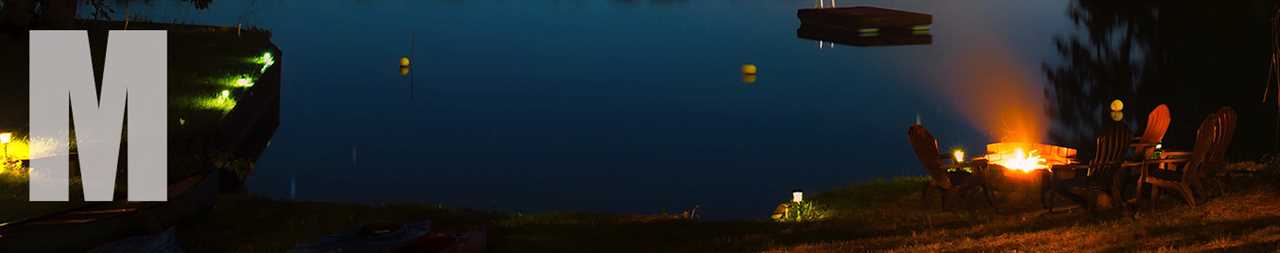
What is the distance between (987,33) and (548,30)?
634 inches

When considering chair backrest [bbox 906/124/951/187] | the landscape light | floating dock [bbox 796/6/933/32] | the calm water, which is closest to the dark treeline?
the calm water

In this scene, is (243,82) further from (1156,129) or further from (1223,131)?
(1223,131)

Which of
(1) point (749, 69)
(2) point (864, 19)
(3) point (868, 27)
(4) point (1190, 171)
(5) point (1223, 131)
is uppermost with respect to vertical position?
(2) point (864, 19)

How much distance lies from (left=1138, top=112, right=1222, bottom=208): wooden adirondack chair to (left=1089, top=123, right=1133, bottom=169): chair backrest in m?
0.25

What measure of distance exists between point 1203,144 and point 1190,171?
0.28 meters

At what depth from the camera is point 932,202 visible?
1400 cm

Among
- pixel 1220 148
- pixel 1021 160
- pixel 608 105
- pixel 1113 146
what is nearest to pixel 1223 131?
pixel 1220 148

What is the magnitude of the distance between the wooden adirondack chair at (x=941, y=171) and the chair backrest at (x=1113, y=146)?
3.62 ft

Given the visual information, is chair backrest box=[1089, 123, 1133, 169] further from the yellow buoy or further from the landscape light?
the yellow buoy

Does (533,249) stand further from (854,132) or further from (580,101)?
(580,101)

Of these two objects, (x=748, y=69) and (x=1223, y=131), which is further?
(x=748, y=69)

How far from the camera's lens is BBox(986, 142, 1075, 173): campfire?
513 inches

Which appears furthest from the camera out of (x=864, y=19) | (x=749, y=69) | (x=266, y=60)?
(x=864, y=19)

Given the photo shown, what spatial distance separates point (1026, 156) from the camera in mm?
13297
